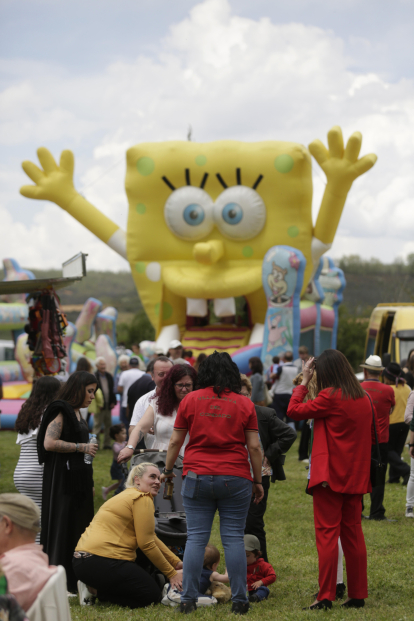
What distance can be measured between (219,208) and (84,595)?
10.3 m

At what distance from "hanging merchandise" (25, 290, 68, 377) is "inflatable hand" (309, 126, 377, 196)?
6.67 metres

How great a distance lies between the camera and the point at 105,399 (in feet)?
36.2

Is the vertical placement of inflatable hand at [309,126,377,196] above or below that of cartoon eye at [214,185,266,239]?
above

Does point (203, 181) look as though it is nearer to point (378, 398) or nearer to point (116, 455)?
point (116, 455)

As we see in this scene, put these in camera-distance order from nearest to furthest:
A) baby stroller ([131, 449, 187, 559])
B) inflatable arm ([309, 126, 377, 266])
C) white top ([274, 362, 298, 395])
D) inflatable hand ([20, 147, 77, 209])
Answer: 1. baby stroller ([131, 449, 187, 559])
2. white top ([274, 362, 298, 395])
3. inflatable arm ([309, 126, 377, 266])
4. inflatable hand ([20, 147, 77, 209])

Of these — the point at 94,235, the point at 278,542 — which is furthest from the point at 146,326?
the point at 278,542

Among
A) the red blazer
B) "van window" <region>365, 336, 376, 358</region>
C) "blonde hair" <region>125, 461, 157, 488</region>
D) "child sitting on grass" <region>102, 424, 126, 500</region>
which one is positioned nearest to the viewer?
the red blazer

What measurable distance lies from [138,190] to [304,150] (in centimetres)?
325

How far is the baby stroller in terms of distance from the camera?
4727mm

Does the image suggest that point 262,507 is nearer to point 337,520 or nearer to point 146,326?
point 337,520

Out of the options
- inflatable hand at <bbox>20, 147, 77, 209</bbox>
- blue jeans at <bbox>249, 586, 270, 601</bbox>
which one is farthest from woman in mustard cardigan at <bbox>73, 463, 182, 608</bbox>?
inflatable hand at <bbox>20, 147, 77, 209</bbox>

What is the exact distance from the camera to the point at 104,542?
13.8 ft

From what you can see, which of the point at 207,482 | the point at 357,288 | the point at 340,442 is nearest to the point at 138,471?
the point at 207,482

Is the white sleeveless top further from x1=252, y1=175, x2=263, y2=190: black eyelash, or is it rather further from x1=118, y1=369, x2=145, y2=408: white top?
x1=252, y1=175, x2=263, y2=190: black eyelash
